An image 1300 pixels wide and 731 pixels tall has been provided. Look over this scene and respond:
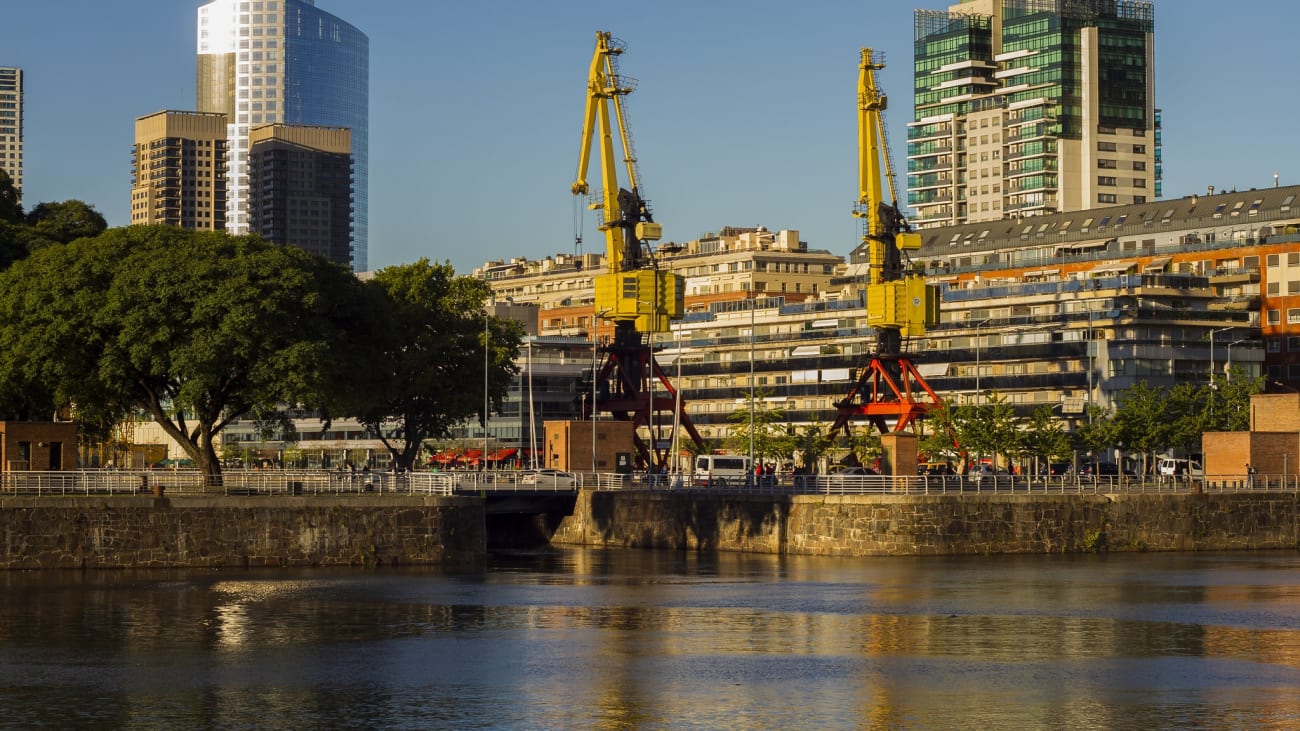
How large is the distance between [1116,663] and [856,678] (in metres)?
8.77

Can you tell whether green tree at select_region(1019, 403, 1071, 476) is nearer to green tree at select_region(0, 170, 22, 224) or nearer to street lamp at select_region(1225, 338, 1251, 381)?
street lamp at select_region(1225, 338, 1251, 381)

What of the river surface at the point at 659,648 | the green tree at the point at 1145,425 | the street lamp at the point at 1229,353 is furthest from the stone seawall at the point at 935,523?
the street lamp at the point at 1229,353

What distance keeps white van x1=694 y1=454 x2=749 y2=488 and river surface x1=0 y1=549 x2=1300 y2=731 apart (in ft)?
72.3

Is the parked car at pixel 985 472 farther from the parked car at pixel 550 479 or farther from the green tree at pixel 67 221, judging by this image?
the green tree at pixel 67 221

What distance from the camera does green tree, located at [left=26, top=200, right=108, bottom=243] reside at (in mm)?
122188

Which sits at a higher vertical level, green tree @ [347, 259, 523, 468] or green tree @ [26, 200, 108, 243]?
green tree @ [26, 200, 108, 243]

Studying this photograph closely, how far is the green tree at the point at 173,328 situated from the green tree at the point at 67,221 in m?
27.8

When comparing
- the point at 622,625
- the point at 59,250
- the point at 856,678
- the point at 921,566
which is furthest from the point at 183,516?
the point at 856,678

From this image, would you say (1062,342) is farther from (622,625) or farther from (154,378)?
(622,625)

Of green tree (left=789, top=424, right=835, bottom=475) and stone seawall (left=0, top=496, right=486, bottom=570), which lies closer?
stone seawall (left=0, top=496, right=486, bottom=570)

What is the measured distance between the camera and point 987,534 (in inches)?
3979

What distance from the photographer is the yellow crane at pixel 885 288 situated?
14062 cm

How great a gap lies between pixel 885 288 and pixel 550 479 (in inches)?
1462

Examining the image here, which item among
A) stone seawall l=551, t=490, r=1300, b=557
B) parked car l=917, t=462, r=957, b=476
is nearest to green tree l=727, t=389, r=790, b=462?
parked car l=917, t=462, r=957, b=476
